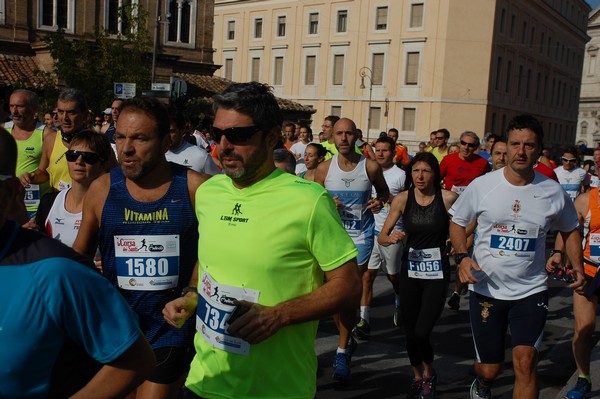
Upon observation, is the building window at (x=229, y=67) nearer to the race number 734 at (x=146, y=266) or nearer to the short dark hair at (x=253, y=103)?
the race number 734 at (x=146, y=266)

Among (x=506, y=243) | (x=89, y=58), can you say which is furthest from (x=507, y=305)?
(x=89, y=58)

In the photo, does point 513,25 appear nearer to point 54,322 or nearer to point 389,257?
point 389,257

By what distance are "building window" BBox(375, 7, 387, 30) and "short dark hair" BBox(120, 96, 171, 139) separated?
47751 mm

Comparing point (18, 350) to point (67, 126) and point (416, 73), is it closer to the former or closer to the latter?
point (67, 126)

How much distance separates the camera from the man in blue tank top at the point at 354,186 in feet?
22.0

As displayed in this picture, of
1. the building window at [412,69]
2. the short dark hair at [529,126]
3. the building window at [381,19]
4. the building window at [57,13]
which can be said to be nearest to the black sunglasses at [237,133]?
the short dark hair at [529,126]

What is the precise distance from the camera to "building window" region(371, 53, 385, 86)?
49.8m

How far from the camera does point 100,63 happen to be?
23484mm

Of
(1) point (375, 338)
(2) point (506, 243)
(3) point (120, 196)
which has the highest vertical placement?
(3) point (120, 196)

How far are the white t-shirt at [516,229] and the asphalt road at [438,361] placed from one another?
1.33 metres

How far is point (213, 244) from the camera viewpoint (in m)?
2.86

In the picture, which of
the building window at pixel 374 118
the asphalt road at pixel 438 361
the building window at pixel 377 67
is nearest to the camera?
the asphalt road at pixel 438 361

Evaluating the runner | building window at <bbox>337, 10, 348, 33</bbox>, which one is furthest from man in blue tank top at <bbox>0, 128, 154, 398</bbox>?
building window at <bbox>337, 10, 348, 33</bbox>

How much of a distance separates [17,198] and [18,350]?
1.33 feet
